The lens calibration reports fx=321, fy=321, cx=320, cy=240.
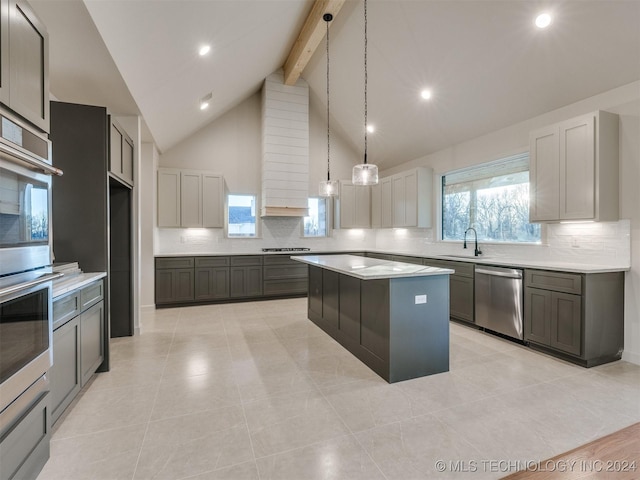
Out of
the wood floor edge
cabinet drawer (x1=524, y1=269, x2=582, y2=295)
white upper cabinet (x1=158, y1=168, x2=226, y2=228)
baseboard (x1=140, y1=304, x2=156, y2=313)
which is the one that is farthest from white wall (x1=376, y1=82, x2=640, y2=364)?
baseboard (x1=140, y1=304, x2=156, y2=313)

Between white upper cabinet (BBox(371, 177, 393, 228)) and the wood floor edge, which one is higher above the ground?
white upper cabinet (BBox(371, 177, 393, 228))

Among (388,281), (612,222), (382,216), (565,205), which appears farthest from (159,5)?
(382,216)

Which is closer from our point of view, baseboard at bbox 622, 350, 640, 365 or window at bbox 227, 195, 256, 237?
baseboard at bbox 622, 350, 640, 365

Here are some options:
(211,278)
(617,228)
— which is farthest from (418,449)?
(211,278)

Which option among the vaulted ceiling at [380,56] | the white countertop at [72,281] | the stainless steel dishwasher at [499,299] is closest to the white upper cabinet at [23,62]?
the vaulted ceiling at [380,56]

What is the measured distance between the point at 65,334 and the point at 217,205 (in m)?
3.94

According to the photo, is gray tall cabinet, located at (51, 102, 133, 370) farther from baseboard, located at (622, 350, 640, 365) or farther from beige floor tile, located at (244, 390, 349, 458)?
baseboard, located at (622, 350, 640, 365)

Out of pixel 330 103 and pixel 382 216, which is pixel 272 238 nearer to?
pixel 382 216

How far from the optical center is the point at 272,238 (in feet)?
21.9

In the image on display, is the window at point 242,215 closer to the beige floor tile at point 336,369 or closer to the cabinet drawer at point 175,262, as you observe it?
the cabinet drawer at point 175,262

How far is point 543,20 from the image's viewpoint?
3.05 meters

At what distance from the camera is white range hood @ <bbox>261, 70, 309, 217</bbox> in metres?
6.10

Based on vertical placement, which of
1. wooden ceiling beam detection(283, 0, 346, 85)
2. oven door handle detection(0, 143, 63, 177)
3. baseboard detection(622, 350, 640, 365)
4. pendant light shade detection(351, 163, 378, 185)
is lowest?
baseboard detection(622, 350, 640, 365)

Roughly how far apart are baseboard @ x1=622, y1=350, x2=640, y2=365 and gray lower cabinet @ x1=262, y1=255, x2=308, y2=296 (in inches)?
180
